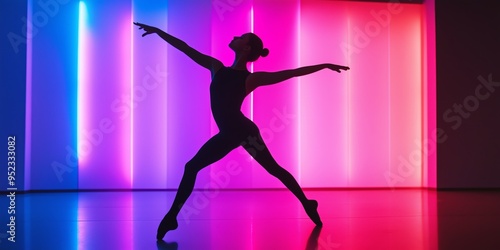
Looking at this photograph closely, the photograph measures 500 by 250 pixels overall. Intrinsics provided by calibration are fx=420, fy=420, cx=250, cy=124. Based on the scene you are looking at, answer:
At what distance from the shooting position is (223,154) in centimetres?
237

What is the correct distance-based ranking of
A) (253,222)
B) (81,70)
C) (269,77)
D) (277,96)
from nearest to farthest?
(269,77) < (253,222) < (81,70) < (277,96)

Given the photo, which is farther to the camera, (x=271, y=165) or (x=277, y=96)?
(x=277, y=96)

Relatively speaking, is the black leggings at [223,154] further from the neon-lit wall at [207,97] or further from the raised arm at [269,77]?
the neon-lit wall at [207,97]

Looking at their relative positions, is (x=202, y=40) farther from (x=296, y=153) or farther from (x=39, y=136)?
(x=39, y=136)

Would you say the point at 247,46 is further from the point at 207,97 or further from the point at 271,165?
the point at 207,97

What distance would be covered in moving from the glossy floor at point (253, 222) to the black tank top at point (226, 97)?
0.64 meters

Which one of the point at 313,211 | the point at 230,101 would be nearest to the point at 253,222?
the point at 313,211

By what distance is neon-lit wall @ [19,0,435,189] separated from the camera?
185 inches

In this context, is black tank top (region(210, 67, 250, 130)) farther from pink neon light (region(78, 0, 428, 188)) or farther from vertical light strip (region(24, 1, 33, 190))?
vertical light strip (region(24, 1, 33, 190))

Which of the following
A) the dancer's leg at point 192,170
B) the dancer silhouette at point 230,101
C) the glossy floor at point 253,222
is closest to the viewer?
the glossy floor at point 253,222

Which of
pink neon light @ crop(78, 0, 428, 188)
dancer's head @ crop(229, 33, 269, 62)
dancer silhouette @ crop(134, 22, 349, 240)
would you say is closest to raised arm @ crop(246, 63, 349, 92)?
dancer silhouette @ crop(134, 22, 349, 240)

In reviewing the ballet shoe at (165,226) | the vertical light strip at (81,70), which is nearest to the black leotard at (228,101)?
the ballet shoe at (165,226)

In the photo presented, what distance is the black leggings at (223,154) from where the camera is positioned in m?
2.27

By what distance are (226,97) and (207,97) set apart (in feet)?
7.99
